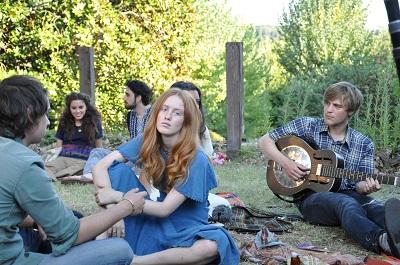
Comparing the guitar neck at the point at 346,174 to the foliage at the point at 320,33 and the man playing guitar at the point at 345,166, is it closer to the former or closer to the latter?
the man playing guitar at the point at 345,166

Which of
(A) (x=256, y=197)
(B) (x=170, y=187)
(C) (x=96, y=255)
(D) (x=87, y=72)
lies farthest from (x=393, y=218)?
(D) (x=87, y=72)

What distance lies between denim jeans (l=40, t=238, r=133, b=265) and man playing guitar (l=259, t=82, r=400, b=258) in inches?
85.0

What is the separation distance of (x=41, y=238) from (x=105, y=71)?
11.2 m

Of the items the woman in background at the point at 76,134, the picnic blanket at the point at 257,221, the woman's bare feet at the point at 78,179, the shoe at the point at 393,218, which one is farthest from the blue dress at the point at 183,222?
the woman in background at the point at 76,134

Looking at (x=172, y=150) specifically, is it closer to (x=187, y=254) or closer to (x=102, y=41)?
(x=187, y=254)

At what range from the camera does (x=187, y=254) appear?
3.52 metres

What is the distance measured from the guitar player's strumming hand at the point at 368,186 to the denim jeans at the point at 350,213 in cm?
7

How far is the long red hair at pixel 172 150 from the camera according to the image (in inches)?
145

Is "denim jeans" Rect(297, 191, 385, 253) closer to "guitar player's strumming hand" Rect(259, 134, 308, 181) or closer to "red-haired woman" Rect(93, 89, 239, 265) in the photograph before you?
"guitar player's strumming hand" Rect(259, 134, 308, 181)

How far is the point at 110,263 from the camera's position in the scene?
9.07 feet

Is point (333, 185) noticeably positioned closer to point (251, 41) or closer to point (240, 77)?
point (240, 77)

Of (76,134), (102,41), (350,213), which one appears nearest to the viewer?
(350,213)

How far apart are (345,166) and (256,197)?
152 cm

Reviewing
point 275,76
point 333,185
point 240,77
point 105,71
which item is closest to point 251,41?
point 275,76
